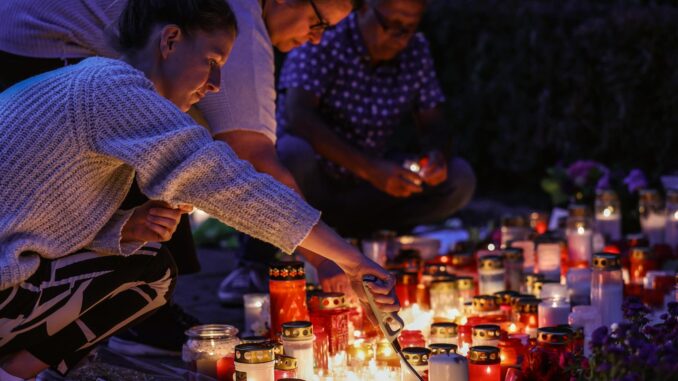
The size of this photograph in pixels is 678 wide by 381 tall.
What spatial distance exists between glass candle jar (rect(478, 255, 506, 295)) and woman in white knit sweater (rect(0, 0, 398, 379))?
51.8 inches

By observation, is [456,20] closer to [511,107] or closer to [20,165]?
[511,107]

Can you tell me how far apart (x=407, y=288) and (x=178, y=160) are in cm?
161

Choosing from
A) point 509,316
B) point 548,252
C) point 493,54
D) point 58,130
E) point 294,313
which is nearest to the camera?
point 58,130

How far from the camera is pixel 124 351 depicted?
3381 mm

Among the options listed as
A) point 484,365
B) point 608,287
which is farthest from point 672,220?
point 484,365

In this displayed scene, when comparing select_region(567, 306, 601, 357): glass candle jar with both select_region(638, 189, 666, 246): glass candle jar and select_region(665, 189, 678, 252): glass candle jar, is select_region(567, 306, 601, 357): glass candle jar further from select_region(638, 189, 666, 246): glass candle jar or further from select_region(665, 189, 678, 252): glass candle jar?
select_region(638, 189, 666, 246): glass candle jar

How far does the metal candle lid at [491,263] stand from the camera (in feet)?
12.4

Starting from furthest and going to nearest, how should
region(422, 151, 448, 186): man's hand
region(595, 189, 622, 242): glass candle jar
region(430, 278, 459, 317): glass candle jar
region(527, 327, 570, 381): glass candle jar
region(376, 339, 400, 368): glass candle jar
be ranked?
region(595, 189, 622, 242): glass candle jar < region(422, 151, 448, 186): man's hand < region(430, 278, 459, 317): glass candle jar < region(376, 339, 400, 368): glass candle jar < region(527, 327, 570, 381): glass candle jar

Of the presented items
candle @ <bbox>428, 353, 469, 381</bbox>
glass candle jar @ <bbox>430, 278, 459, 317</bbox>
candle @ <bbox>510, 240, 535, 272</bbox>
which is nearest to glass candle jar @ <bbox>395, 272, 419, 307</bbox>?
glass candle jar @ <bbox>430, 278, 459, 317</bbox>

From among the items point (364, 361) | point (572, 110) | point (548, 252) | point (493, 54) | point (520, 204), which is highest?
point (493, 54)

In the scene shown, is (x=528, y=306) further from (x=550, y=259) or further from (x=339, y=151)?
(x=339, y=151)

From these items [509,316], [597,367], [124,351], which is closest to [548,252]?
[509,316]

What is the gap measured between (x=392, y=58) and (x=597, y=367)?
9.75 feet

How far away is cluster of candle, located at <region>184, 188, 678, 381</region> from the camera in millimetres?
2596
